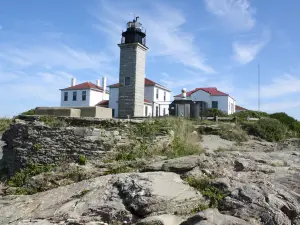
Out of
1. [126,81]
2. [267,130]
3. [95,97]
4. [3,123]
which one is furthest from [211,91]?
[3,123]

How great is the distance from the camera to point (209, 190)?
5023mm

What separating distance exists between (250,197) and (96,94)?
102 ft

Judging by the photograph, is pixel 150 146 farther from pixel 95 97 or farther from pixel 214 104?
pixel 95 97

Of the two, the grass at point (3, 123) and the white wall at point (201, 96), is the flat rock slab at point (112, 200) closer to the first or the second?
the grass at point (3, 123)

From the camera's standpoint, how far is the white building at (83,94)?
110 feet

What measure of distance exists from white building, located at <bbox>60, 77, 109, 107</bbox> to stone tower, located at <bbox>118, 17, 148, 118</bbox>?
13200 millimetres

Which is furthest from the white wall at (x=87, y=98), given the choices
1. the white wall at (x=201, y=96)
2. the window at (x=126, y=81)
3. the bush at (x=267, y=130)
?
the bush at (x=267, y=130)

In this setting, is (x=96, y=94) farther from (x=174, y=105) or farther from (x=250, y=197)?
(x=250, y=197)

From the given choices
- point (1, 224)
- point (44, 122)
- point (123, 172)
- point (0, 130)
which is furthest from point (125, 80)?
point (1, 224)

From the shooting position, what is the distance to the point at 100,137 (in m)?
7.14

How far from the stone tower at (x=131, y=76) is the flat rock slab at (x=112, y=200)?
14869mm

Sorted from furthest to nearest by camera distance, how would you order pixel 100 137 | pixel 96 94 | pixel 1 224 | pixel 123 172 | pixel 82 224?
1. pixel 96 94
2. pixel 100 137
3. pixel 123 172
4. pixel 1 224
5. pixel 82 224

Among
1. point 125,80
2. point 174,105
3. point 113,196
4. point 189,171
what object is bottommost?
point 113,196

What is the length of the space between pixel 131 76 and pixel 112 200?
1635 cm
